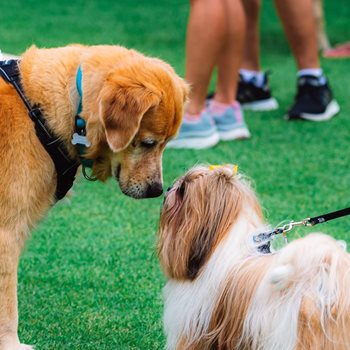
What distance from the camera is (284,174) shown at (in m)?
4.96

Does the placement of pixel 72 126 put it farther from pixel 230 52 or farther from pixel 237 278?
pixel 230 52

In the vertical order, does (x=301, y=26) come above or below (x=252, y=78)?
above

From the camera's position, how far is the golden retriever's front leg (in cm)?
294

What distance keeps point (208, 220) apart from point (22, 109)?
0.74 m

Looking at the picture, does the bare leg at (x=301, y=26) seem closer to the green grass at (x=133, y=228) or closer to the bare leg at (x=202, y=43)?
the green grass at (x=133, y=228)

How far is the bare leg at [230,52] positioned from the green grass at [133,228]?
0.35 meters

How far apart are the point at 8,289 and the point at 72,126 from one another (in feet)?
1.97

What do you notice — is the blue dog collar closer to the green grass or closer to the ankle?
the green grass

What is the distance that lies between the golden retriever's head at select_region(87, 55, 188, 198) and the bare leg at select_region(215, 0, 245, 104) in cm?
225

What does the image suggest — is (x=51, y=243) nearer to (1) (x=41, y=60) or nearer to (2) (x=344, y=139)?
(1) (x=41, y=60)

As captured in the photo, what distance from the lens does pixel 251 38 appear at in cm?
635

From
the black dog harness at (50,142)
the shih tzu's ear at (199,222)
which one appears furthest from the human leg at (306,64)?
the shih tzu's ear at (199,222)

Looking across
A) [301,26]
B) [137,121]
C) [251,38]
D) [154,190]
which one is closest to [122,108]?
[137,121]

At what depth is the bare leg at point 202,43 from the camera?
5.21 metres
